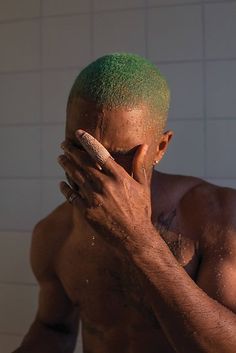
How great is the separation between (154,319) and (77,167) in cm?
38

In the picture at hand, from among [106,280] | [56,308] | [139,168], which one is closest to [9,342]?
[56,308]

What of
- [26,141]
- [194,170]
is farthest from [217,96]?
[26,141]

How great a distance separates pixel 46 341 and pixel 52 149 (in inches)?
33.6

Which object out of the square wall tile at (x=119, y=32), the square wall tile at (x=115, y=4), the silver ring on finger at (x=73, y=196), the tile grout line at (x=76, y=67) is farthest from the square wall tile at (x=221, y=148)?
the silver ring on finger at (x=73, y=196)

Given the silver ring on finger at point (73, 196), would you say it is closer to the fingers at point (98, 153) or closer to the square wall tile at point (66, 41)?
the fingers at point (98, 153)

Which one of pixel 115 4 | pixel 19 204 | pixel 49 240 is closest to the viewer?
pixel 49 240

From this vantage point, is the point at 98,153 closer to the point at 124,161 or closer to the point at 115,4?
the point at 124,161

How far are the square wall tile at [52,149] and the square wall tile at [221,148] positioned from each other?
56 cm

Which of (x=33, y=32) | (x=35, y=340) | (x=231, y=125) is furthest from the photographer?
(x=33, y=32)

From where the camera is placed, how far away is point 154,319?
3.30 ft

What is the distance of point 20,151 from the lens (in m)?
1.93

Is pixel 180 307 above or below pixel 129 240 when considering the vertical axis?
below

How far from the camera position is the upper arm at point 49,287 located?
3.91ft

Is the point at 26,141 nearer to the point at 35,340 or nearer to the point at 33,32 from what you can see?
the point at 33,32
